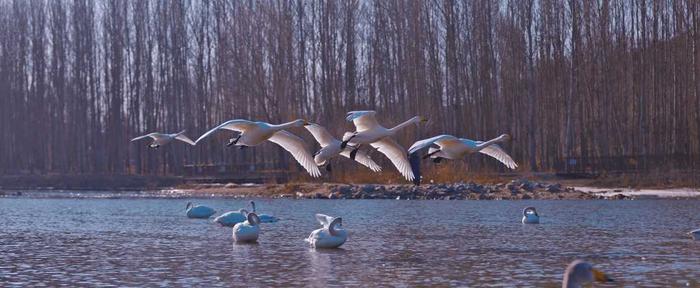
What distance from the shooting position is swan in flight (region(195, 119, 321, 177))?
2053 cm

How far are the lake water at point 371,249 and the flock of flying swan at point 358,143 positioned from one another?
168 cm

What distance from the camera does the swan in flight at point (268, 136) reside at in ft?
67.4

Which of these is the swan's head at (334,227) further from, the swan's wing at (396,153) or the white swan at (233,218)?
the white swan at (233,218)

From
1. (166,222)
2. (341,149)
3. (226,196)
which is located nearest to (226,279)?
(341,149)

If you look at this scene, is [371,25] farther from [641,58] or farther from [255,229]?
[255,229]

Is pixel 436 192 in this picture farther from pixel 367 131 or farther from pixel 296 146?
pixel 367 131

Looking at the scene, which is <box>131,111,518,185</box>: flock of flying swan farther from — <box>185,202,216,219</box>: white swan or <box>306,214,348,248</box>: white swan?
<box>185,202,216,219</box>: white swan

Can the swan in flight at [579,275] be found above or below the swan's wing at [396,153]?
below

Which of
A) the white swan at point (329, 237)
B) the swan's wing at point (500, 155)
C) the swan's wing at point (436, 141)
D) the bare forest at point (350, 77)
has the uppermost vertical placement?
the bare forest at point (350, 77)

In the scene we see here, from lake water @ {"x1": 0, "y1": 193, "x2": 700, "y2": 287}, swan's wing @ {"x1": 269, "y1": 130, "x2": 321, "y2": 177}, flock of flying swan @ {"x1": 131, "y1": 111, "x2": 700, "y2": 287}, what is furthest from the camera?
swan's wing @ {"x1": 269, "y1": 130, "x2": 321, "y2": 177}

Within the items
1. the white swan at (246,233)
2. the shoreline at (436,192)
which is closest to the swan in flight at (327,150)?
the white swan at (246,233)

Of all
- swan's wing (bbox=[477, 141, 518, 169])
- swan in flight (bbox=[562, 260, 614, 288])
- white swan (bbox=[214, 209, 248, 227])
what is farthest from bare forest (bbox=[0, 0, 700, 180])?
swan in flight (bbox=[562, 260, 614, 288])

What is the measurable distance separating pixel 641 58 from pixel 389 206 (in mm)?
22122

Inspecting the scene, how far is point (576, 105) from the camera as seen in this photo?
57.6m
